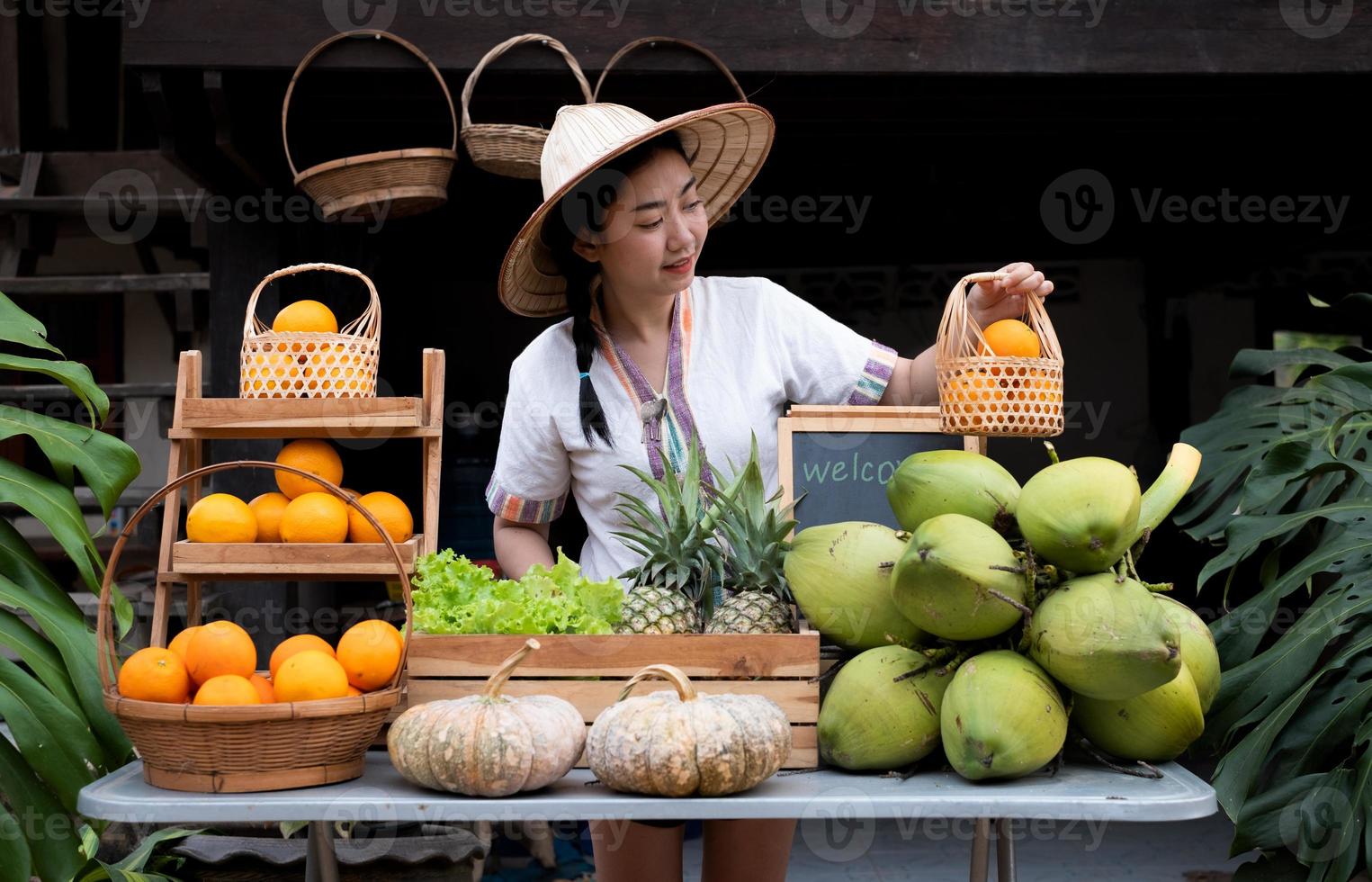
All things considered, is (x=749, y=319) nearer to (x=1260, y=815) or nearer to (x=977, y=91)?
(x=1260, y=815)

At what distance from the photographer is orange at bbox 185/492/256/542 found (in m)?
2.17

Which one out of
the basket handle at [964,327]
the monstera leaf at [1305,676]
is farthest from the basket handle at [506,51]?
the monstera leaf at [1305,676]

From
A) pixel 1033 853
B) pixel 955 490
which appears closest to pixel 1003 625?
pixel 955 490

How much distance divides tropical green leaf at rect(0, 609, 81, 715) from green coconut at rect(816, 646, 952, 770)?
1343 millimetres

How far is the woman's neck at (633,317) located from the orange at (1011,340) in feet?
2.53

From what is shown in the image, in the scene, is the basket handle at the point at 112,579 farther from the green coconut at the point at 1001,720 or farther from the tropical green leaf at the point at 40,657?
the green coconut at the point at 1001,720

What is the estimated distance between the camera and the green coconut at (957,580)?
5.44 feet

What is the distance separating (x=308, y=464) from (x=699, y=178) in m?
1.10

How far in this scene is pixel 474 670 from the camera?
1867 millimetres

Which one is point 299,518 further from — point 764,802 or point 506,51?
point 506,51

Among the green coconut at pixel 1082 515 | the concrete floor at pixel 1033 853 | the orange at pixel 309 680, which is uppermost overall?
the green coconut at pixel 1082 515

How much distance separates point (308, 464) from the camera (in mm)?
2250

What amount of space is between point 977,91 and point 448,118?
6.69 feet

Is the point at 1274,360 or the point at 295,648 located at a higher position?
the point at 1274,360
